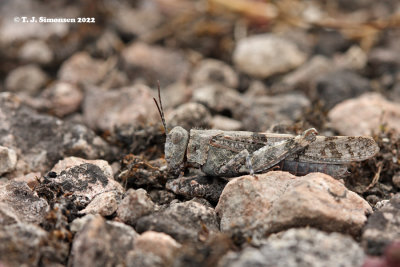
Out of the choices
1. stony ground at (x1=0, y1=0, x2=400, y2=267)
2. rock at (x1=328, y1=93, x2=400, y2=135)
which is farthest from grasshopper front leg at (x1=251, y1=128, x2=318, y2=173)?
rock at (x1=328, y1=93, x2=400, y2=135)

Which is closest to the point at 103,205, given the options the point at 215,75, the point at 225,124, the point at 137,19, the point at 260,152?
the point at 260,152

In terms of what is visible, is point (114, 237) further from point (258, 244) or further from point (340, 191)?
point (340, 191)

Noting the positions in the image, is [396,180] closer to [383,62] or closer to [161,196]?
[161,196]

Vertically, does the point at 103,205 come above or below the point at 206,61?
below

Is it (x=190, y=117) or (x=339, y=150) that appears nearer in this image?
(x=339, y=150)

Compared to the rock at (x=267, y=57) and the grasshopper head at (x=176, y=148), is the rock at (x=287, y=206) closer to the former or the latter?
the grasshopper head at (x=176, y=148)

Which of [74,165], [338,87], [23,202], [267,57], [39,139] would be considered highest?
[267,57]

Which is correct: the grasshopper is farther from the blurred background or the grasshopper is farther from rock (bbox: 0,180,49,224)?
rock (bbox: 0,180,49,224)
